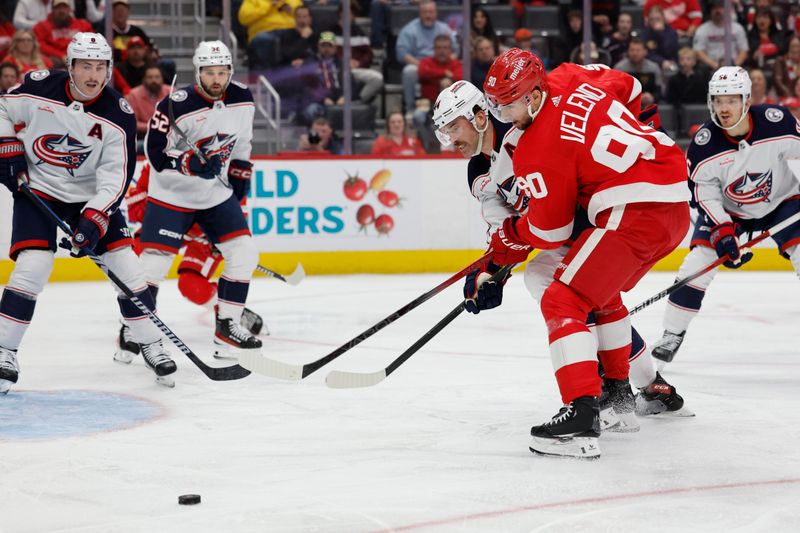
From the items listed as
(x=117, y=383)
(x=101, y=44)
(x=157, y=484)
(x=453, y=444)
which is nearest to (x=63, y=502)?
(x=157, y=484)

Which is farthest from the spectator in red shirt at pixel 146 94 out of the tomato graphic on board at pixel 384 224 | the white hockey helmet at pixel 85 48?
the white hockey helmet at pixel 85 48

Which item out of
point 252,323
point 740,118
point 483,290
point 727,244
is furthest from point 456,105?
point 252,323

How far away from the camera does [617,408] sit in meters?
3.14

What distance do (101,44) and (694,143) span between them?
7.33 ft

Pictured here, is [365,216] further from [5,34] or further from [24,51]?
[5,34]

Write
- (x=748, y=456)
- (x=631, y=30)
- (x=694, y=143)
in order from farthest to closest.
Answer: (x=631, y=30)
(x=694, y=143)
(x=748, y=456)

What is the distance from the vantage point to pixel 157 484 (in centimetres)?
263

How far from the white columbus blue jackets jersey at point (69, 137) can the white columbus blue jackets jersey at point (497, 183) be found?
4.41 feet

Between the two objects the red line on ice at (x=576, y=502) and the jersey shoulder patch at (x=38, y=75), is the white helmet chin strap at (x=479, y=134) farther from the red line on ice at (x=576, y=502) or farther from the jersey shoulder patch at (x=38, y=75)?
the jersey shoulder patch at (x=38, y=75)

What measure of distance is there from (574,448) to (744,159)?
1840 millimetres

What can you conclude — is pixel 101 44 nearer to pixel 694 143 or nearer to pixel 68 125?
pixel 68 125

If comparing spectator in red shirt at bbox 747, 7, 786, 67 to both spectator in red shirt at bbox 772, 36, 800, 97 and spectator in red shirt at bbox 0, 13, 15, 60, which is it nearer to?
spectator in red shirt at bbox 772, 36, 800, 97

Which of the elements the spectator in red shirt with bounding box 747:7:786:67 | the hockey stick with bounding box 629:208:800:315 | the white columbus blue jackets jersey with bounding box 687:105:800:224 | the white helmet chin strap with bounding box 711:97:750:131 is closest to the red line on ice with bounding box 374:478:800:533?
the hockey stick with bounding box 629:208:800:315

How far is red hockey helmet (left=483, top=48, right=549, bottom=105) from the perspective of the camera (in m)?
2.71
